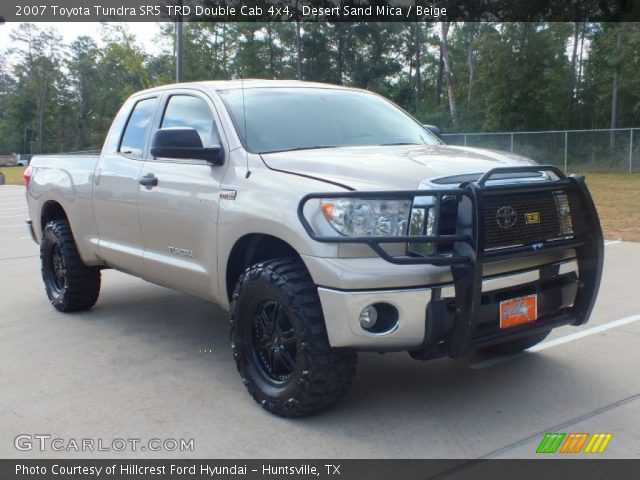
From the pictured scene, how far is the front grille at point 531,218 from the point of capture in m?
3.76

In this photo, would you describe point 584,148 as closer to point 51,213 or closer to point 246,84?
point 51,213

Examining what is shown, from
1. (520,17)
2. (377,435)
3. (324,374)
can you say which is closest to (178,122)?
(324,374)

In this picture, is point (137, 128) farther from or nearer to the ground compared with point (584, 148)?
farther from the ground

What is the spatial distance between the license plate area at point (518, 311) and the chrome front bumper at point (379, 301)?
0.41 meters

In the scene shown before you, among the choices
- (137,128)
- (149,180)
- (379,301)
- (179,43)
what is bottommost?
(379,301)

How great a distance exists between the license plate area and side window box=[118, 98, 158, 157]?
3.20m

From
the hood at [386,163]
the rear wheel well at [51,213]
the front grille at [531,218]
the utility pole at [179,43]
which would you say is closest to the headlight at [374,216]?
the hood at [386,163]

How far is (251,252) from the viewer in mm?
4391

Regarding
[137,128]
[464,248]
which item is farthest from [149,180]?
[464,248]

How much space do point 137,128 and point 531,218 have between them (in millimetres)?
3428

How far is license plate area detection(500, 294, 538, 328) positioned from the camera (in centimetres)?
384

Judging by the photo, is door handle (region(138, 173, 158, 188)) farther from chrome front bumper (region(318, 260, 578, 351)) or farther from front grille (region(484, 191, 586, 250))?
front grille (region(484, 191, 586, 250))
